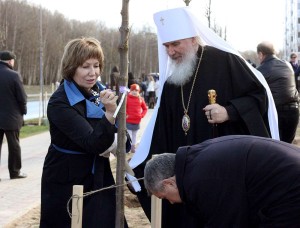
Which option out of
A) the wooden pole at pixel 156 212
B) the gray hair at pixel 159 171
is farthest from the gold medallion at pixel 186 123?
the gray hair at pixel 159 171

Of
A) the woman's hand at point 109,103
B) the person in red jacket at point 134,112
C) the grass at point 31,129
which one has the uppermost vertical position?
the woman's hand at point 109,103

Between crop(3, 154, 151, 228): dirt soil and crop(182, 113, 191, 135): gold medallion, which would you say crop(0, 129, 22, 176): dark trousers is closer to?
crop(3, 154, 151, 228): dirt soil

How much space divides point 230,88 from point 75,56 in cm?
116

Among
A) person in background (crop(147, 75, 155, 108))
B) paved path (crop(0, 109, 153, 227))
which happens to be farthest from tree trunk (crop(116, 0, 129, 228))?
person in background (crop(147, 75, 155, 108))

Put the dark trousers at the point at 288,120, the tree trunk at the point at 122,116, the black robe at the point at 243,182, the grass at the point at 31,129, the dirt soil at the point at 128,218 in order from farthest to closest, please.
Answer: the grass at the point at 31,129, the dark trousers at the point at 288,120, the dirt soil at the point at 128,218, the tree trunk at the point at 122,116, the black robe at the point at 243,182

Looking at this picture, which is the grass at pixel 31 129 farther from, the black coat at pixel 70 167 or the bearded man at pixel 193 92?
the black coat at pixel 70 167

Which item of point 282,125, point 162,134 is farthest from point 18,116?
point 162,134

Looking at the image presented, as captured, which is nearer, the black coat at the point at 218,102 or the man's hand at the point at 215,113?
the man's hand at the point at 215,113

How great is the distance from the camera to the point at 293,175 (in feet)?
8.20

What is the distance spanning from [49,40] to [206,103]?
59818 millimetres

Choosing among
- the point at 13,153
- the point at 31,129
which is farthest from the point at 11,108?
the point at 31,129

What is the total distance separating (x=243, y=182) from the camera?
8.23 ft

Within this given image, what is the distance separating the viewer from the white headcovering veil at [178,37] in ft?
13.1

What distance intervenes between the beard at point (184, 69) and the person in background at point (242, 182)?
1.47 m
